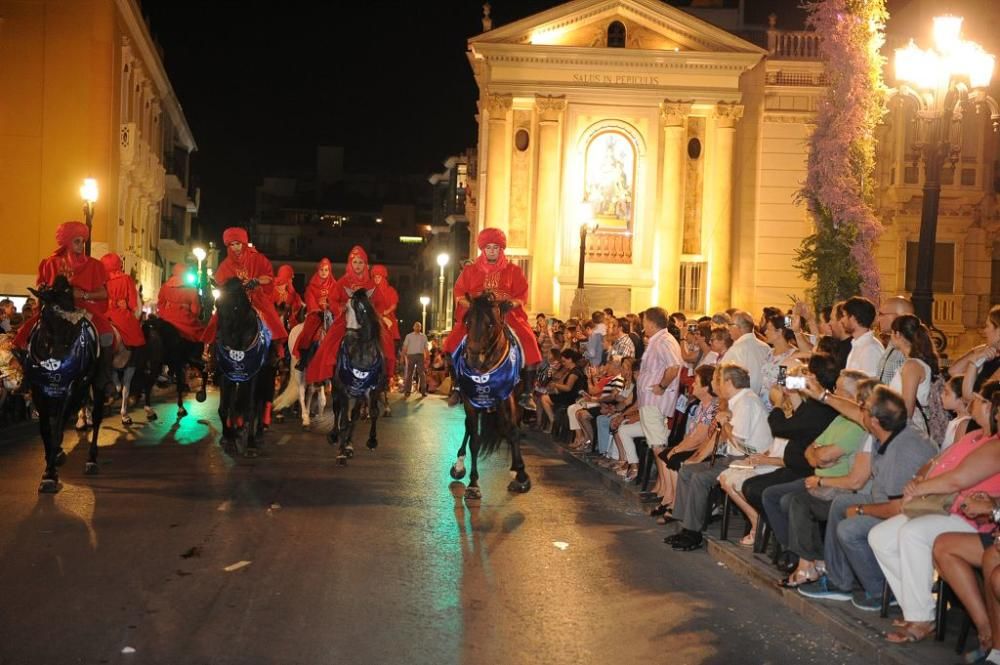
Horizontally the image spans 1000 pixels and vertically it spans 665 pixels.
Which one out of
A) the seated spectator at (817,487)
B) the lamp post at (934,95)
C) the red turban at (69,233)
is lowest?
the seated spectator at (817,487)

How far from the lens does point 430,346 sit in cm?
4069

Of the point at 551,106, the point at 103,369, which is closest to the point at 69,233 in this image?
the point at 103,369

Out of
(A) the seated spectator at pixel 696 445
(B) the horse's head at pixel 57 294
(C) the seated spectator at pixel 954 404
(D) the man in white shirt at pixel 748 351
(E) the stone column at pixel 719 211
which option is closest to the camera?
(C) the seated spectator at pixel 954 404

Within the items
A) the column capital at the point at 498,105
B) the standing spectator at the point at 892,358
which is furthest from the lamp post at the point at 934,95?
the column capital at the point at 498,105

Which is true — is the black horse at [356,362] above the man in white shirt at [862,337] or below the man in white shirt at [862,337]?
below

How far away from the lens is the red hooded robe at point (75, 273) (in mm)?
13344

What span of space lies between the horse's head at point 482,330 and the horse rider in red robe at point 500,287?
2.03 feet

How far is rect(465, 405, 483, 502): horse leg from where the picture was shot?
12.9 meters

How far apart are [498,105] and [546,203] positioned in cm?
363

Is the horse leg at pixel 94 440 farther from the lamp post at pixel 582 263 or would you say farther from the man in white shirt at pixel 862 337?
the lamp post at pixel 582 263

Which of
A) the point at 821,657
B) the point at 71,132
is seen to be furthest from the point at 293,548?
the point at 71,132

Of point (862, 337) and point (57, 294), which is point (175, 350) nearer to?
point (57, 294)

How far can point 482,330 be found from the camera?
13.2 metres

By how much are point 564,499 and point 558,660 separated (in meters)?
6.51
